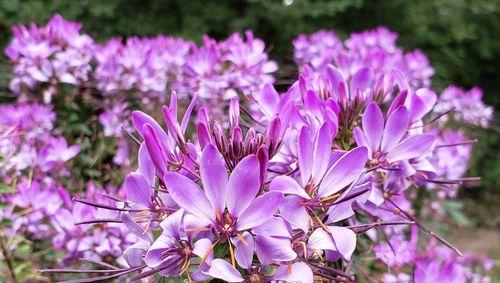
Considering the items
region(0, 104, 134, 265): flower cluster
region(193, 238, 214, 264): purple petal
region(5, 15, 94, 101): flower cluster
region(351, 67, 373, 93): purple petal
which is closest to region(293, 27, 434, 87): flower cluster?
region(5, 15, 94, 101): flower cluster

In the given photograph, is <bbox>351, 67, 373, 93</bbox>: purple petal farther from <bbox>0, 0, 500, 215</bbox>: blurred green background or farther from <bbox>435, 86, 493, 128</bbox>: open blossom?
<bbox>0, 0, 500, 215</bbox>: blurred green background

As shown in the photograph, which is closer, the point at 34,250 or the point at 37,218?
the point at 37,218

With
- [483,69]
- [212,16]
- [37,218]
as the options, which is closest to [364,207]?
[37,218]

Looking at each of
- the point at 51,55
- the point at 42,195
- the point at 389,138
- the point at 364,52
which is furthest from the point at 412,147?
the point at 364,52

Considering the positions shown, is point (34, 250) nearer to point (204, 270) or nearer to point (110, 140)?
point (110, 140)

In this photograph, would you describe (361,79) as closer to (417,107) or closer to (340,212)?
(417,107)

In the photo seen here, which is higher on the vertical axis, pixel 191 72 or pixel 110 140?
pixel 191 72
